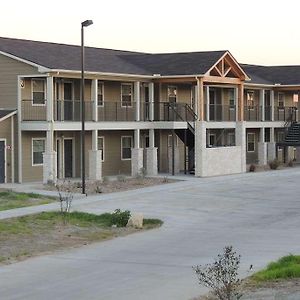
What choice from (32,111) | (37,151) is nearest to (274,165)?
(37,151)

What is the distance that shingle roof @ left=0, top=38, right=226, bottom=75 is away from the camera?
3678 cm

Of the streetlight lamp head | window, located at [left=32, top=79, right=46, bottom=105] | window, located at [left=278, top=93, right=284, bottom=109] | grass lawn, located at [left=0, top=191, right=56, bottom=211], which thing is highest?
the streetlight lamp head

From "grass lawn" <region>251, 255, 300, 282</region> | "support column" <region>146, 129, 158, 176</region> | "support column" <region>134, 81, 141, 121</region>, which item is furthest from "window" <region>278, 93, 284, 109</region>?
"grass lawn" <region>251, 255, 300, 282</region>

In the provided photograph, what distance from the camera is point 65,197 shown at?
2806 cm

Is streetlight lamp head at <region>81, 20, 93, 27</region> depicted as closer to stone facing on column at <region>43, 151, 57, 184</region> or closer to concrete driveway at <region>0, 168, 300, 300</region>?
concrete driveway at <region>0, 168, 300, 300</region>

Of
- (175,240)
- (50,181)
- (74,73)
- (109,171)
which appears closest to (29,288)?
(175,240)

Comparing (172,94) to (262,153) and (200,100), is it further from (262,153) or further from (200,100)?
(262,153)

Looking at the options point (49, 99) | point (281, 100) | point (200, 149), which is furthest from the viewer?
point (281, 100)

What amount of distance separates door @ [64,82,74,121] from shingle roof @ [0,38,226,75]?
4.50 ft

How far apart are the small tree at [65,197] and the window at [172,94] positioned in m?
11.3

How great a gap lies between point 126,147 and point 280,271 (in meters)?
28.3

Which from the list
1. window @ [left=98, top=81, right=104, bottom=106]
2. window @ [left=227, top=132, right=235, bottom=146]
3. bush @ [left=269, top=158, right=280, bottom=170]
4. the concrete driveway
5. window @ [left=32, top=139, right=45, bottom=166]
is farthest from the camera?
window @ [left=227, top=132, right=235, bottom=146]

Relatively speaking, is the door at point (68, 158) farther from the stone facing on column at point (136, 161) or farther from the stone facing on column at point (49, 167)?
the stone facing on column at point (49, 167)

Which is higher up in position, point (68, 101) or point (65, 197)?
point (68, 101)
